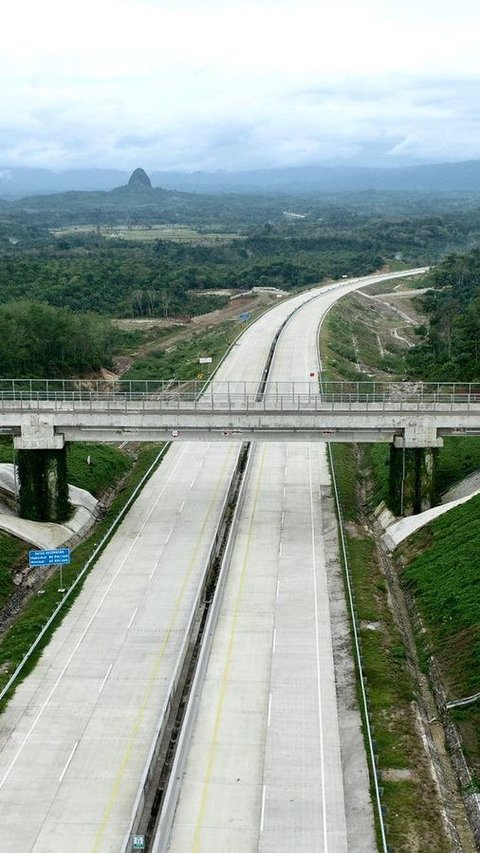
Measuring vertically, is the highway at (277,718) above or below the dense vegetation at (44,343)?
below

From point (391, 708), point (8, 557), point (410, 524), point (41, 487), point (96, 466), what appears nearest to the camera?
point (391, 708)

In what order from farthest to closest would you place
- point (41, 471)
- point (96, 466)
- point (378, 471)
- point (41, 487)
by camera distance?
point (96, 466), point (378, 471), point (41, 471), point (41, 487)

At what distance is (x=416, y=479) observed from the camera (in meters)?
70.4

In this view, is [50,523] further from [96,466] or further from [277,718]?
[277,718]

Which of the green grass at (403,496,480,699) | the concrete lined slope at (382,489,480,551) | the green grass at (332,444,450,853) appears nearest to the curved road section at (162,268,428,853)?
the green grass at (332,444,450,853)

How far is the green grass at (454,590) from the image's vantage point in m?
48.5

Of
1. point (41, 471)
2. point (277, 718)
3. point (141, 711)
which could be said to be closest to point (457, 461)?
point (41, 471)

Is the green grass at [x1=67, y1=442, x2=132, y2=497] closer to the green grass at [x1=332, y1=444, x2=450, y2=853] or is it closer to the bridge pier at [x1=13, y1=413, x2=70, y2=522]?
the bridge pier at [x1=13, y1=413, x2=70, y2=522]

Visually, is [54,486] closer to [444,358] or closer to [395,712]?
[395,712]

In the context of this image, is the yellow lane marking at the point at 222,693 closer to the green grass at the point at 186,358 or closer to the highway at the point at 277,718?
the highway at the point at 277,718

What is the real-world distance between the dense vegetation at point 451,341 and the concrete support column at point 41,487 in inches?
1876

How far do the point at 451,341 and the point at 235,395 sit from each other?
4945 cm

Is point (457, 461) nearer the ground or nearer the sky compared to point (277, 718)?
nearer the sky

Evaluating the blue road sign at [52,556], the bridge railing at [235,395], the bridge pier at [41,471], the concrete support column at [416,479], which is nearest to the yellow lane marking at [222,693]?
the bridge railing at [235,395]
